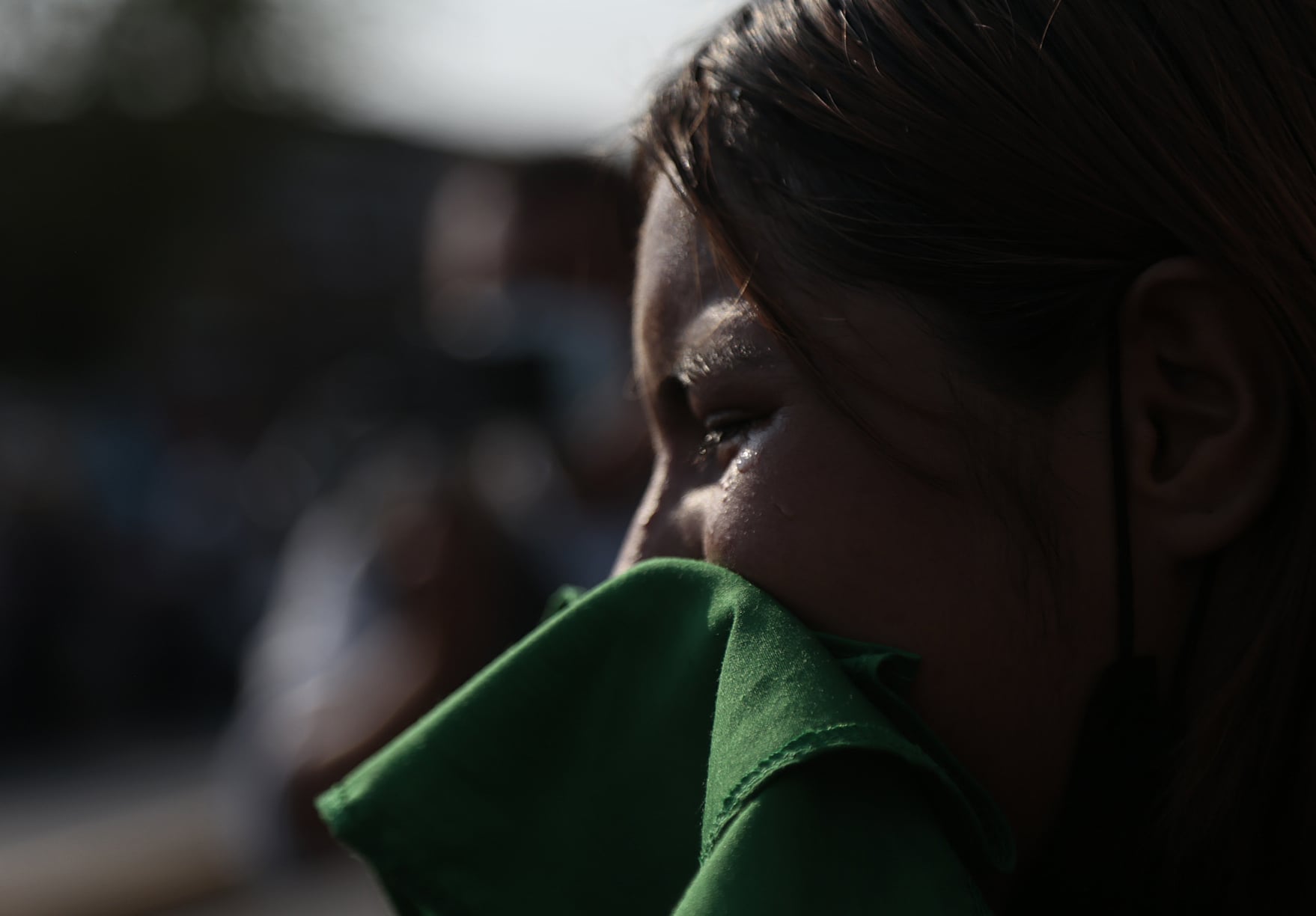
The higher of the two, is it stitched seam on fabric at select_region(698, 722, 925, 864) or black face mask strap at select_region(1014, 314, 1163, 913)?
stitched seam on fabric at select_region(698, 722, 925, 864)

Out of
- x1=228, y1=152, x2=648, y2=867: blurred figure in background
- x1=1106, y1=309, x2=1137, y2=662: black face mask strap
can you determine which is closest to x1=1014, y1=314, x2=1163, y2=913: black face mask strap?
x1=1106, y1=309, x2=1137, y2=662: black face mask strap

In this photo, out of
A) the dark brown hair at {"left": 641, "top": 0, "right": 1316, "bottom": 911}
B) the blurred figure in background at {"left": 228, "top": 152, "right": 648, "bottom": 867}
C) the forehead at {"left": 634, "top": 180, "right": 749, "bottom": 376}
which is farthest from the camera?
the blurred figure in background at {"left": 228, "top": 152, "right": 648, "bottom": 867}

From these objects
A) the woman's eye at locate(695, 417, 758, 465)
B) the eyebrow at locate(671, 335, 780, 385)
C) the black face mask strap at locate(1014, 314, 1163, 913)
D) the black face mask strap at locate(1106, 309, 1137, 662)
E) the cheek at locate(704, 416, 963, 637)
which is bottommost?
the black face mask strap at locate(1014, 314, 1163, 913)

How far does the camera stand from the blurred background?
2500mm

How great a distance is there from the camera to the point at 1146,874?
1131 mm

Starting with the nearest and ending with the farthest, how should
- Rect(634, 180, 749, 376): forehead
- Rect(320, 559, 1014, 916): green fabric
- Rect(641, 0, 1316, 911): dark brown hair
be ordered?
Rect(320, 559, 1014, 916): green fabric, Rect(641, 0, 1316, 911): dark brown hair, Rect(634, 180, 749, 376): forehead

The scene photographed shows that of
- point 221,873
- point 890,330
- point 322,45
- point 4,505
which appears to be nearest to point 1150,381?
point 890,330

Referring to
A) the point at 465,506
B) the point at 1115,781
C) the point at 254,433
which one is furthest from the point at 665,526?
the point at 254,433

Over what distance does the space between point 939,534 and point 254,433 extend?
1120cm

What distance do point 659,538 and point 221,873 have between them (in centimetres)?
480

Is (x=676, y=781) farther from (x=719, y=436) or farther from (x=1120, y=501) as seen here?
(x=1120, y=501)

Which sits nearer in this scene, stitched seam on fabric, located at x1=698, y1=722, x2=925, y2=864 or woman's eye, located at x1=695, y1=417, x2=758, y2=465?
stitched seam on fabric, located at x1=698, y1=722, x2=925, y2=864

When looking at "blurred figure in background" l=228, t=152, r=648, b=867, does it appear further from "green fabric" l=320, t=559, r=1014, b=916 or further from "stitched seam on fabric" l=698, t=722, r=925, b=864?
"stitched seam on fabric" l=698, t=722, r=925, b=864

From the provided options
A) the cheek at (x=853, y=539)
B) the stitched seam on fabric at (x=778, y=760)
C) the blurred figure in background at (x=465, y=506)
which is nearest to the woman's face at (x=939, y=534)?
the cheek at (x=853, y=539)
